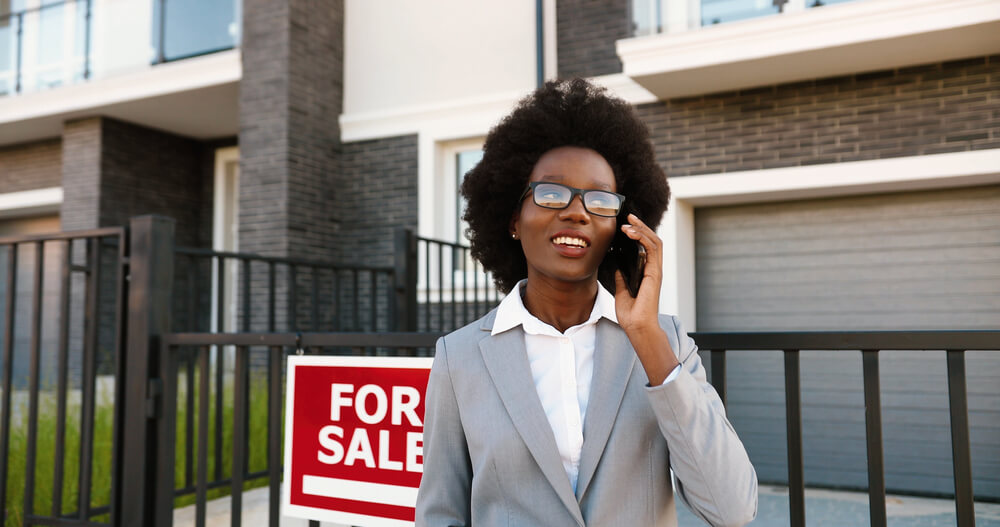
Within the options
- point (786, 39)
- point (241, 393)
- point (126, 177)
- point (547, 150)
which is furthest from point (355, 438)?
point (126, 177)

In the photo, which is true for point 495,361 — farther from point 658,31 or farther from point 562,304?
point 658,31

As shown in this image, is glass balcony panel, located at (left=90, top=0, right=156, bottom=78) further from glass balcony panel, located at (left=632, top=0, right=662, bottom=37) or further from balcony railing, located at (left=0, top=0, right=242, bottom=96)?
glass balcony panel, located at (left=632, top=0, right=662, bottom=37)

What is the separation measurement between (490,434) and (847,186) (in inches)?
232

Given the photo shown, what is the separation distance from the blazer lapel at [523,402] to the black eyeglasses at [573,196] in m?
0.30

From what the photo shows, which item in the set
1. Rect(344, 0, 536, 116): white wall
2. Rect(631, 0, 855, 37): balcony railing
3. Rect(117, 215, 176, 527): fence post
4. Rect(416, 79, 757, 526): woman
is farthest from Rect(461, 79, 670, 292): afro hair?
A: Rect(344, 0, 536, 116): white wall

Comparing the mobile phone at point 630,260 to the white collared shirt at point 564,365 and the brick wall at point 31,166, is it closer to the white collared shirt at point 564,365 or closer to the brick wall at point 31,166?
the white collared shirt at point 564,365

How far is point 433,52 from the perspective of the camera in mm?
9008

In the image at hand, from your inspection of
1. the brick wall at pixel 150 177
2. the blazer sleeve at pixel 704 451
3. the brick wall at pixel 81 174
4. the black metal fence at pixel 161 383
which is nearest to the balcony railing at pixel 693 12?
the black metal fence at pixel 161 383

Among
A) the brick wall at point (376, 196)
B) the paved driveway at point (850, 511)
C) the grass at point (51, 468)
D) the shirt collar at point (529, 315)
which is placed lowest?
the paved driveway at point (850, 511)

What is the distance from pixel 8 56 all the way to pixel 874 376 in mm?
12870

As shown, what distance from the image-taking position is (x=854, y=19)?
603 centimetres

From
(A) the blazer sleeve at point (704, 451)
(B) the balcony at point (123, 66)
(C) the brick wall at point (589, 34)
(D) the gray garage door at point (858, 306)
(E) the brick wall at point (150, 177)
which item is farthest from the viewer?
(E) the brick wall at point (150, 177)

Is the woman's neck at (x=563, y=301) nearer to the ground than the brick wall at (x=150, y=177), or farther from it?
nearer to the ground

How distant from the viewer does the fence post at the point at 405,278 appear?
5.63 metres
